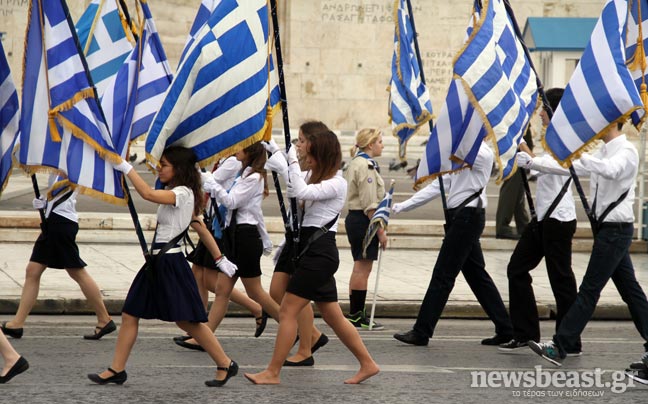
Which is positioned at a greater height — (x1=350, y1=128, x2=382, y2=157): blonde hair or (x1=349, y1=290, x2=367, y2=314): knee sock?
(x1=350, y1=128, x2=382, y2=157): blonde hair

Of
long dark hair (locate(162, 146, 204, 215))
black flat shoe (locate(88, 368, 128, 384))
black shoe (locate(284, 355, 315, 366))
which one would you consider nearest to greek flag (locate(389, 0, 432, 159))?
black shoe (locate(284, 355, 315, 366))

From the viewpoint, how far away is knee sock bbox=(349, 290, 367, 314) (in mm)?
10181

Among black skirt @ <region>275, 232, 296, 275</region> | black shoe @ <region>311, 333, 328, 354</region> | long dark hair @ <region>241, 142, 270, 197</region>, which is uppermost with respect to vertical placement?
long dark hair @ <region>241, 142, 270, 197</region>

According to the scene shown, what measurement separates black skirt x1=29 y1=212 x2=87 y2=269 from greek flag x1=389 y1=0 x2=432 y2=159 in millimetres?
3375

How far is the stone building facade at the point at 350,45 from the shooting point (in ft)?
105

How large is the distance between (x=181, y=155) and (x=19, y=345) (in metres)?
2.21

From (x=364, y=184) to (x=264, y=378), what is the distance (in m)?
3.04

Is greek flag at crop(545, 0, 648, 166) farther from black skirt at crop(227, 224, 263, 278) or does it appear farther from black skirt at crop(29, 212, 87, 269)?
black skirt at crop(29, 212, 87, 269)

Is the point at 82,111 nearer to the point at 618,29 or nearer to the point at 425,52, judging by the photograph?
the point at 618,29

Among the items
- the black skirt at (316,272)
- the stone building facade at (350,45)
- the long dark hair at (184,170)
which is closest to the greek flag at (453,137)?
the black skirt at (316,272)

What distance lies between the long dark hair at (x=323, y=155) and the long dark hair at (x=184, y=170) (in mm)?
733

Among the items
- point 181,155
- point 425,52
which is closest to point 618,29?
point 181,155

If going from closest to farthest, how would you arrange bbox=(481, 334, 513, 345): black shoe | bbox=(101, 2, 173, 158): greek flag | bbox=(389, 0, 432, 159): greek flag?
1. bbox=(481, 334, 513, 345): black shoe
2. bbox=(101, 2, 173, 158): greek flag
3. bbox=(389, 0, 432, 159): greek flag

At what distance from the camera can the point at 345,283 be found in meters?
12.1
